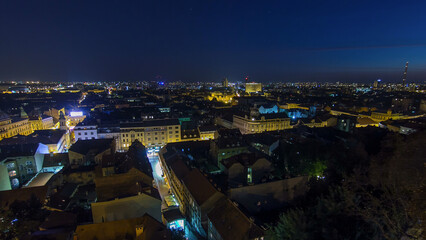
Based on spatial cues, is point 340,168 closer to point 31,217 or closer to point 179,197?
point 179,197

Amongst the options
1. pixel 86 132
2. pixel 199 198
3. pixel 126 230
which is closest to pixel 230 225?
pixel 199 198

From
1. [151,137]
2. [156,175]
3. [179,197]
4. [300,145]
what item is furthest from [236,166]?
[151,137]

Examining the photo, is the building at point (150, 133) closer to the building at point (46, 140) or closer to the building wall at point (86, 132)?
the building wall at point (86, 132)

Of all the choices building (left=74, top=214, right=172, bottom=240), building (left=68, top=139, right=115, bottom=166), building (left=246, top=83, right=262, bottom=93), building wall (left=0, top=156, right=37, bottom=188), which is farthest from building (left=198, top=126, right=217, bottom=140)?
building (left=246, top=83, right=262, bottom=93)

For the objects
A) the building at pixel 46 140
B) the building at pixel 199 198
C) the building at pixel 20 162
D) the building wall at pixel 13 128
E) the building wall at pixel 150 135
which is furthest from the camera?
the building wall at pixel 13 128

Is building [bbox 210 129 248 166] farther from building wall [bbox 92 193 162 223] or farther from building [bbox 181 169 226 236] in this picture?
building wall [bbox 92 193 162 223]

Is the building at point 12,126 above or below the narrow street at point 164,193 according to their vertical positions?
above

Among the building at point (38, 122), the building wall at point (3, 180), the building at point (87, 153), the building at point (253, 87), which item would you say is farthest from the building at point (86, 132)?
the building at point (253, 87)
